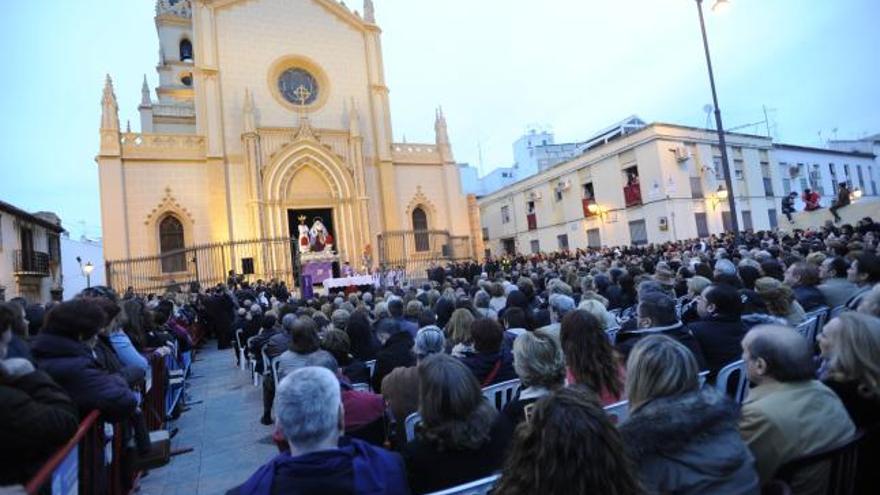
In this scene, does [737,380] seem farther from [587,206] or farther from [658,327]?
[587,206]

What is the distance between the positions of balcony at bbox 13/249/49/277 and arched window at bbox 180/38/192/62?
1474 cm

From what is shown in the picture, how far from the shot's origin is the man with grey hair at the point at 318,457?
1883 millimetres

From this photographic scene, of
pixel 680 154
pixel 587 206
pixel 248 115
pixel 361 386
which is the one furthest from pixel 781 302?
pixel 587 206

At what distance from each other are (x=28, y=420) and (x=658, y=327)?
370cm

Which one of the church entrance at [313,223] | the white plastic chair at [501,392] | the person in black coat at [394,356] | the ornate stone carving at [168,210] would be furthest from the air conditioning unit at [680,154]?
the white plastic chair at [501,392]

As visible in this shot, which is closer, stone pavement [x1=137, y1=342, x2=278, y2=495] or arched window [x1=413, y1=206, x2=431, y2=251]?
stone pavement [x1=137, y1=342, x2=278, y2=495]

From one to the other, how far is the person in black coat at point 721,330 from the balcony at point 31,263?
75.0 ft

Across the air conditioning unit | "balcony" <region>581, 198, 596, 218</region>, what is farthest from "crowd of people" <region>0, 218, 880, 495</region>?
"balcony" <region>581, 198, 596, 218</region>

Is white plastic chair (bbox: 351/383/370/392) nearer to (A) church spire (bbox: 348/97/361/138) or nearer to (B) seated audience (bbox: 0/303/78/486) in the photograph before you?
(B) seated audience (bbox: 0/303/78/486)

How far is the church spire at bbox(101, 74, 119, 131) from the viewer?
2056 centimetres

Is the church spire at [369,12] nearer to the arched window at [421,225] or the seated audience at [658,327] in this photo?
the arched window at [421,225]

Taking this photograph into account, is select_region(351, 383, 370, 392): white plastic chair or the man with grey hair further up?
the man with grey hair

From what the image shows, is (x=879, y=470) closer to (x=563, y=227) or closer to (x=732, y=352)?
(x=732, y=352)

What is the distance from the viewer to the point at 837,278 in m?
5.59
